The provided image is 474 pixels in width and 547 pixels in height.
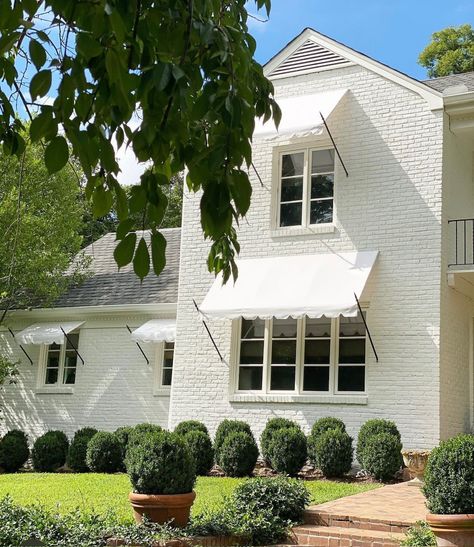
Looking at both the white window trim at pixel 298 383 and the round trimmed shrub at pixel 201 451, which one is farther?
the white window trim at pixel 298 383

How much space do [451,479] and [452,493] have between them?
0.15 metres

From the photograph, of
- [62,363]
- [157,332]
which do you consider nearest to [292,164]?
[157,332]

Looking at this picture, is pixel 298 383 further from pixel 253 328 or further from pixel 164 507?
pixel 164 507

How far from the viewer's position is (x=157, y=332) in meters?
18.0

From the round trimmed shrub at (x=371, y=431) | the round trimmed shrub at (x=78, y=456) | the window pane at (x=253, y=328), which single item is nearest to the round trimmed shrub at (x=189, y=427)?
the round trimmed shrub at (x=78, y=456)

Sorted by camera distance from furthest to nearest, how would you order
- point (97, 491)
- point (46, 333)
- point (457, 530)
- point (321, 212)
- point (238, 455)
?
point (46, 333)
point (321, 212)
point (238, 455)
point (97, 491)
point (457, 530)

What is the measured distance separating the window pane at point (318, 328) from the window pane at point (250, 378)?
129cm

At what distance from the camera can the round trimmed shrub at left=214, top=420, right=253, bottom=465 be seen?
14978 millimetres

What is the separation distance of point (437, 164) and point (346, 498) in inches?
274

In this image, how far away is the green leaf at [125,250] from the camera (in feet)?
8.78

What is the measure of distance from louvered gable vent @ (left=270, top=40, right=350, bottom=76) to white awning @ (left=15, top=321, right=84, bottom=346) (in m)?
8.05

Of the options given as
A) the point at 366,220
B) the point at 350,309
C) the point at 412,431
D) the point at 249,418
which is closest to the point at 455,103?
the point at 366,220

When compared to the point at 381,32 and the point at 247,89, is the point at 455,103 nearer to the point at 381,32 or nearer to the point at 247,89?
the point at 381,32

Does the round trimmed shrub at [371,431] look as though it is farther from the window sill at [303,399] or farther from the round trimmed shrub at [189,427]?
the round trimmed shrub at [189,427]
